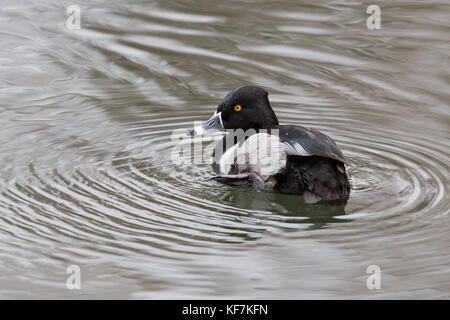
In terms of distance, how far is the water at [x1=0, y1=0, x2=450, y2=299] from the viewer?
203 inches

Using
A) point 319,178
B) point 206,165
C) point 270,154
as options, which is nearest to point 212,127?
point 206,165

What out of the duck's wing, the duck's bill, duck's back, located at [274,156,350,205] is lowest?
duck's back, located at [274,156,350,205]

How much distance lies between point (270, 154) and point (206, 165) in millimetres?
888

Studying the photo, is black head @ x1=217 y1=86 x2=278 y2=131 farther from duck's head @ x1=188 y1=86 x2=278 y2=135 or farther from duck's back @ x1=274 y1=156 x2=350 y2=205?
duck's back @ x1=274 y1=156 x2=350 y2=205

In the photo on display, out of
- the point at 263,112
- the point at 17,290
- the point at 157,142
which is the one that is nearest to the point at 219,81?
the point at 157,142

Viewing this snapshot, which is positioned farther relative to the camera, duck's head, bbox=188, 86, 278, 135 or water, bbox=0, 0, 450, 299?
duck's head, bbox=188, 86, 278, 135

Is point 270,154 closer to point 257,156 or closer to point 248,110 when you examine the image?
point 257,156

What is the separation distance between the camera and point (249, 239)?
5.52 meters

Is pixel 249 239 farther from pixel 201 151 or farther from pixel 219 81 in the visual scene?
pixel 219 81

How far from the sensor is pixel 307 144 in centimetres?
599

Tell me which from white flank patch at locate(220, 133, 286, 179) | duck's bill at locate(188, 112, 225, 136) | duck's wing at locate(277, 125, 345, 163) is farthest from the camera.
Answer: duck's bill at locate(188, 112, 225, 136)

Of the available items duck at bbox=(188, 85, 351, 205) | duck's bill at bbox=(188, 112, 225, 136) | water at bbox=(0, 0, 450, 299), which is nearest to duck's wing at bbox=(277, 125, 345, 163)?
duck at bbox=(188, 85, 351, 205)

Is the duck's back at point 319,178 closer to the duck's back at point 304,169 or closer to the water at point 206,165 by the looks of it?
the duck's back at point 304,169

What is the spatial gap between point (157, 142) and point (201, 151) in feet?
1.22
